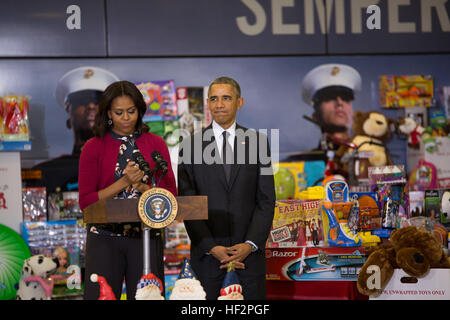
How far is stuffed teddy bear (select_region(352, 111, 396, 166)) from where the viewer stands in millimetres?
4738

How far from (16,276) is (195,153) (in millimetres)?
2209

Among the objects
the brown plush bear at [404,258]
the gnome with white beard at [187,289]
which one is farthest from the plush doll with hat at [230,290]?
the brown plush bear at [404,258]

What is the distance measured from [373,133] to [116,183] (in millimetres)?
3044

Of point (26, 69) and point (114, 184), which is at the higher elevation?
point (26, 69)

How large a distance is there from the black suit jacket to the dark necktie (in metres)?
0.02

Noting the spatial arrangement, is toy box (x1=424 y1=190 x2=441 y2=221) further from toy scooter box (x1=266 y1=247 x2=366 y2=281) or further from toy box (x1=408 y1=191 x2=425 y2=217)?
toy scooter box (x1=266 y1=247 x2=366 y2=281)

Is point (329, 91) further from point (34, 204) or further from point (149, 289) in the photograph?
point (149, 289)

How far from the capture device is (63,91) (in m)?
4.68

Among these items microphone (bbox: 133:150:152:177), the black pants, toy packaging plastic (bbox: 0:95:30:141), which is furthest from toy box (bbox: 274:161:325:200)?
microphone (bbox: 133:150:152:177)

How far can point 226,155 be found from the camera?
2.56 metres

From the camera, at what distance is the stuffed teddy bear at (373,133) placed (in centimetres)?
474

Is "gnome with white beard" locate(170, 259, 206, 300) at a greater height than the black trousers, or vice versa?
"gnome with white beard" locate(170, 259, 206, 300)
